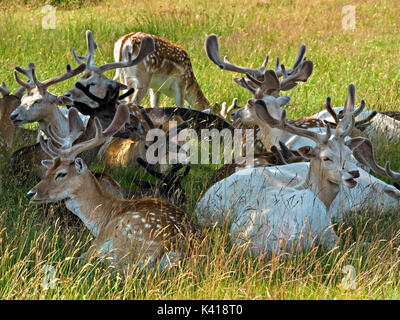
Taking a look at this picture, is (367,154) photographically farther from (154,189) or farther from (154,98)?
(154,98)

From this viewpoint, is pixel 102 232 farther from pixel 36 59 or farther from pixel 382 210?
pixel 36 59

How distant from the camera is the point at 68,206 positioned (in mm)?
4863

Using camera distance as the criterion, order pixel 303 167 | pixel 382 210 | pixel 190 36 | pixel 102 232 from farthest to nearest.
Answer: pixel 190 36, pixel 303 167, pixel 382 210, pixel 102 232

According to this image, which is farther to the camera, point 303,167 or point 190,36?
point 190,36

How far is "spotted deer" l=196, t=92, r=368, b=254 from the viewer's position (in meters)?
4.55

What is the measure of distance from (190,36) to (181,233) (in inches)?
388

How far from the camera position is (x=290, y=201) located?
4.77 m

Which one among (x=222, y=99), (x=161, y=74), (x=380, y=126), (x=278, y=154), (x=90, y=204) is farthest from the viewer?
(x=222, y=99)

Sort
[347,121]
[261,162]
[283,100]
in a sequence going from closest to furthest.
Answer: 1. [347,121]
2. [261,162]
3. [283,100]

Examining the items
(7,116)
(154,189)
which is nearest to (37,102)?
(7,116)

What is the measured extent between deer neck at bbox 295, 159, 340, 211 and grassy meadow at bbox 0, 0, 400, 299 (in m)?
0.23

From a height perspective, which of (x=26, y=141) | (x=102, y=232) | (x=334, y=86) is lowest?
(x=334, y=86)

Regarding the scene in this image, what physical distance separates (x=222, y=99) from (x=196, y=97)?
22.0 inches
